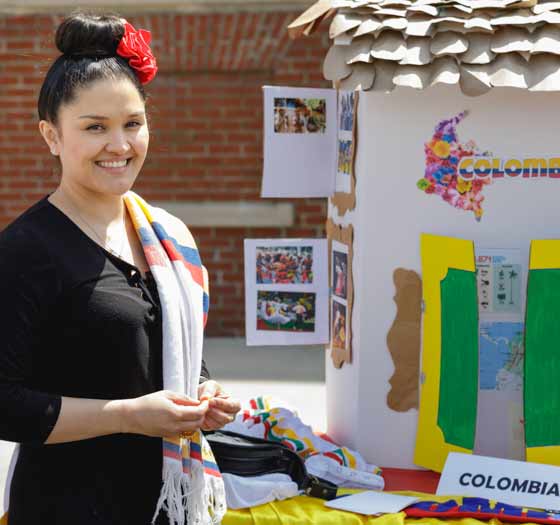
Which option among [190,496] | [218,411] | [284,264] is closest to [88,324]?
[218,411]

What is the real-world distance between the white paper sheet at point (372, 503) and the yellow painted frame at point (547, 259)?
52 cm

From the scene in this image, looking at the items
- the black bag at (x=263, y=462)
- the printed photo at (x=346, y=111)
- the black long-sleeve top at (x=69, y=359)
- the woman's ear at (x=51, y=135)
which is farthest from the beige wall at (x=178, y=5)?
the black long-sleeve top at (x=69, y=359)

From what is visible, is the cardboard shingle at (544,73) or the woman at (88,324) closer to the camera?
the woman at (88,324)

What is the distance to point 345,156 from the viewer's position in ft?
12.9

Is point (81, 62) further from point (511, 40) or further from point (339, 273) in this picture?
point (339, 273)

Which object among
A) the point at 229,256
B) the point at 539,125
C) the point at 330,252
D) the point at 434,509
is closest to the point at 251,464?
the point at 434,509

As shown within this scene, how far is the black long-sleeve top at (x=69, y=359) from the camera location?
181 centimetres

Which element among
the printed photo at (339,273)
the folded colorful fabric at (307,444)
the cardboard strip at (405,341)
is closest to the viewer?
the folded colorful fabric at (307,444)

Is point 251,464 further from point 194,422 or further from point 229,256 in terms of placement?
point 229,256

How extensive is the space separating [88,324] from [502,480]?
205 cm

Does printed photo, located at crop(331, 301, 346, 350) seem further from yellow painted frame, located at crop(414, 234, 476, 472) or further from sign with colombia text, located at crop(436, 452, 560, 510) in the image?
sign with colombia text, located at crop(436, 452, 560, 510)

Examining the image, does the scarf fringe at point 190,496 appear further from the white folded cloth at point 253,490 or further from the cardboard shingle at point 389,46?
the cardboard shingle at point 389,46

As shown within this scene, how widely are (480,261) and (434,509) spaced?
90 centimetres

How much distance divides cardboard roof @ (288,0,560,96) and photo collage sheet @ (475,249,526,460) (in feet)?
2.14
